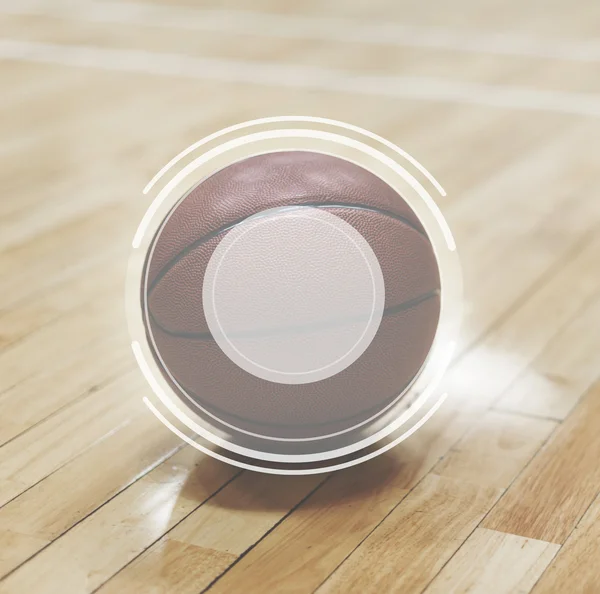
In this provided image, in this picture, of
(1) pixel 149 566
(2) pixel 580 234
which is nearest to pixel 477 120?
(2) pixel 580 234

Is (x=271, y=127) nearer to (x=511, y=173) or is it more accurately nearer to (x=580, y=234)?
(x=511, y=173)

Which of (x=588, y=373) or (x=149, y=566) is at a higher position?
(x=149, y=566)

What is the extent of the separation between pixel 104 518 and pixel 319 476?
0.32 metres

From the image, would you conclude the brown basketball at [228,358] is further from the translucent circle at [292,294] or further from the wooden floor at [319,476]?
the wooden floor at [319,476]

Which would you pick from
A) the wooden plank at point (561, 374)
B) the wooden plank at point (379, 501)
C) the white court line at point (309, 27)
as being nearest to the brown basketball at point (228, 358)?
the wooden plank at point (379, 501)

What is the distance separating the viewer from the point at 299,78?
4062mm

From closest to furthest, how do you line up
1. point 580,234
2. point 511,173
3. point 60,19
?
1. point 580,234
2. point 511,173
3. point 60,19

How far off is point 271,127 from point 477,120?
70 cm

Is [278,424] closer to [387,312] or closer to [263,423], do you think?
[263,423]

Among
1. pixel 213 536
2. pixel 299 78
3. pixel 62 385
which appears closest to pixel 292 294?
pixel 213 536

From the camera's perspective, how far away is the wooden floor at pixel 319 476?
Answer: 1.38 metres

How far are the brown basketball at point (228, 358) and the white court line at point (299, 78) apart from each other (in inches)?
91.3

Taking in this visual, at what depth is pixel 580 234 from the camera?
8.45 ft
